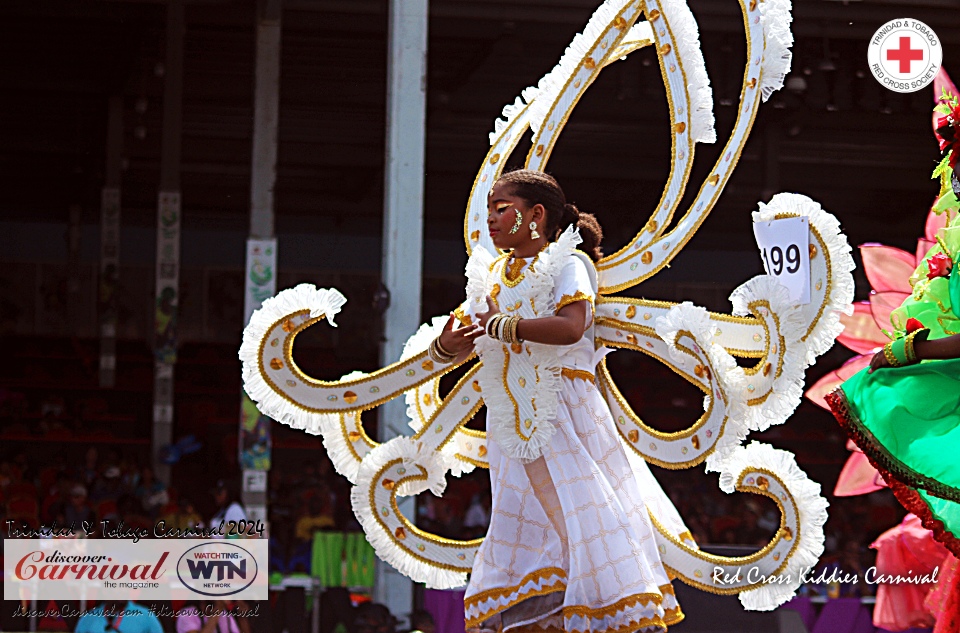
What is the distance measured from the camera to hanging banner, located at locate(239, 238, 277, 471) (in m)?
9.02

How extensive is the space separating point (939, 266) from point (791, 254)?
40 centimetres

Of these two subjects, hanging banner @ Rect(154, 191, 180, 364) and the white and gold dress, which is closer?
the white and gold dress

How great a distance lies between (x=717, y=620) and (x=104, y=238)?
979 cm

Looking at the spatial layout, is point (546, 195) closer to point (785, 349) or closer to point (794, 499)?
point (785, 349)

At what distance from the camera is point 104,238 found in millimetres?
14562

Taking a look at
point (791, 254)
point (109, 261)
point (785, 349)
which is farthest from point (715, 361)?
point (109, 261)

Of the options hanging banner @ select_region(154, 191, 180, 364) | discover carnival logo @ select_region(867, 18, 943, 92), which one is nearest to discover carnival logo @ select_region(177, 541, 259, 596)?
discover carnival logo @ select_region(867, 18, 943, 92)

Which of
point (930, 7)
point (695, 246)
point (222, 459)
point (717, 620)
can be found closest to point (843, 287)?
point (717, 620)

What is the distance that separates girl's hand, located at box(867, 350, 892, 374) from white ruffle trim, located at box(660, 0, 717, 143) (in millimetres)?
948

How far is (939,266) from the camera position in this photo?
3707 millimetres

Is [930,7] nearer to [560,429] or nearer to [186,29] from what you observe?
[186,29]

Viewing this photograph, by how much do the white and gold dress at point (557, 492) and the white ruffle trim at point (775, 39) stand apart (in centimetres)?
81

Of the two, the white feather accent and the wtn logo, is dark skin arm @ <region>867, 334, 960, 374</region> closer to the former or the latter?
the white feather accent

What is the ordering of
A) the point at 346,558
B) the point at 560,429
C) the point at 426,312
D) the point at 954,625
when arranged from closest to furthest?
the point at 954,625
the point at 560,429
the point at 346,558
the point at 426,312
